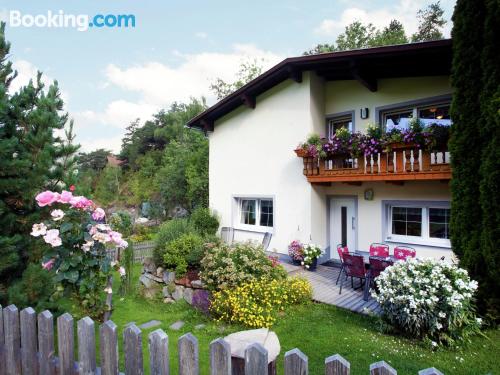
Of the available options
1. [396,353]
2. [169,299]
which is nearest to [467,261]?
[396,353]

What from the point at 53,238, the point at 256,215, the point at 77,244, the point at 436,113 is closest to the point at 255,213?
the point at 256,215

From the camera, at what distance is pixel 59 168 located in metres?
4.20

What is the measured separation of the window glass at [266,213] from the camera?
430 inches

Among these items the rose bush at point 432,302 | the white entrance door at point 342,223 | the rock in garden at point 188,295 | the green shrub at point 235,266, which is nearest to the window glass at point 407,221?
the white entrance door at point 342,223

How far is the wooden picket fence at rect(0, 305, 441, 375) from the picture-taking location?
1542 mm

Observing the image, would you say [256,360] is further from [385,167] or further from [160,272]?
[385,167]

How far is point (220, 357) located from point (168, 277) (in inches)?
246

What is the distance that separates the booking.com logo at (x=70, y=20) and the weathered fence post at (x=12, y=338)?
5979 millimetres

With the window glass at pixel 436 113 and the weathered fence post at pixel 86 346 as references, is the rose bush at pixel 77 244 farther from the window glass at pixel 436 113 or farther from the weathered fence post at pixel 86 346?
the window glass at pixel 436 113

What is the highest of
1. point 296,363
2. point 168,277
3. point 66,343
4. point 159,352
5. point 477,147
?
point 477,147

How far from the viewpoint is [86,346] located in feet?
6.95

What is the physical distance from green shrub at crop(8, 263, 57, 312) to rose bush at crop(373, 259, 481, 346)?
4724 mm

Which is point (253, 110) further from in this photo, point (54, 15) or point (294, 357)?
point (294, 357)

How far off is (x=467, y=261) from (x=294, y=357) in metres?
5.34
